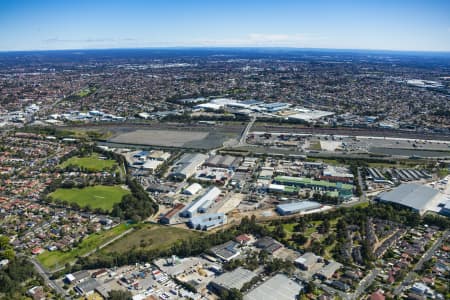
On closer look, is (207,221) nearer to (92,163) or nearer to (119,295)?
(119,295)

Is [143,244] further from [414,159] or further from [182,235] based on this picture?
[414,159]

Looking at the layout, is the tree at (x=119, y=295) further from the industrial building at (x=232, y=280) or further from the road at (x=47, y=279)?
the industrial building at (x=232, y=280)

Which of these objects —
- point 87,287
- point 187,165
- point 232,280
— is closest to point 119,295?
point 87,287

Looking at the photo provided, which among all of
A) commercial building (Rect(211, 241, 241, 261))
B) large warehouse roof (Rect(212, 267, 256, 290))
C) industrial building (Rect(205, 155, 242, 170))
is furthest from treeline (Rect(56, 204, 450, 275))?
industrial building (Rect(205, 155, 242, 170))

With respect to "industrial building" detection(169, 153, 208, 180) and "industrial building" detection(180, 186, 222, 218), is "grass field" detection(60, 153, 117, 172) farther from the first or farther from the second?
"industrial building" detection(180, 186, 222, 218)

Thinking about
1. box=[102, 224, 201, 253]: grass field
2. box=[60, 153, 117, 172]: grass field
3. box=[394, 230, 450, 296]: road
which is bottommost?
box=[394, 230, 450, 296]: road

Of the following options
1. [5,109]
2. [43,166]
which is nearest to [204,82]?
[5,109]
